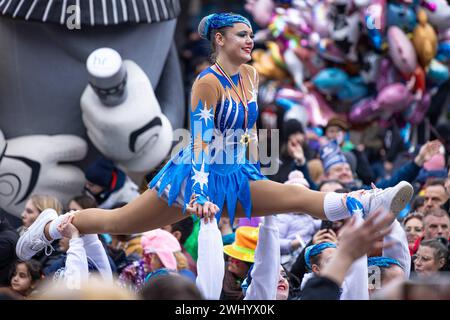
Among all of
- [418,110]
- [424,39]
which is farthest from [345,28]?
[418,110]

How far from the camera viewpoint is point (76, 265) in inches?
173

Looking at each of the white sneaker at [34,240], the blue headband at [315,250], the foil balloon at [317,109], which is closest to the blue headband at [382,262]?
the blue headband at [315,250]

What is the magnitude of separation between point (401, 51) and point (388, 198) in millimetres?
5007

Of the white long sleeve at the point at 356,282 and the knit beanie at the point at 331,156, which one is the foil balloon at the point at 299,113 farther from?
the white long sleeve at the point at 356,282

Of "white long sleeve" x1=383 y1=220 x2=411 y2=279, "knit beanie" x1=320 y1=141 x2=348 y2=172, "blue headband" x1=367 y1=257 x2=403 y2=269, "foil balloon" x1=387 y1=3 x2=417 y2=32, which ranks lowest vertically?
"blue headband" x1=367 y1=257 x2=403 y2=269

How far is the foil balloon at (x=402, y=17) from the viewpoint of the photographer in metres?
9.21

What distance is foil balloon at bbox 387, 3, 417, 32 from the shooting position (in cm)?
921

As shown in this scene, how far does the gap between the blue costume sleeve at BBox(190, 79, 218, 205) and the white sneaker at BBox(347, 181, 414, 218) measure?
65 centimetres

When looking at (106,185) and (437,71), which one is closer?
(106,185)

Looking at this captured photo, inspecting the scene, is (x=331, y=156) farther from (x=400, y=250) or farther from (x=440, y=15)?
(x=400, y=250)

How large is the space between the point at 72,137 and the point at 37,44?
2.51 ft

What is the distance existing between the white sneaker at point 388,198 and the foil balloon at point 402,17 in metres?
5.06

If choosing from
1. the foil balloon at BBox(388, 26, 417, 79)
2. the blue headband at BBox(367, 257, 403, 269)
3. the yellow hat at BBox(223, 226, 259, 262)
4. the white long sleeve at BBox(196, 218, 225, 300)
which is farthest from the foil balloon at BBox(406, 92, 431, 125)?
the white long sleeve at BBox(196, 218, 225, 300)

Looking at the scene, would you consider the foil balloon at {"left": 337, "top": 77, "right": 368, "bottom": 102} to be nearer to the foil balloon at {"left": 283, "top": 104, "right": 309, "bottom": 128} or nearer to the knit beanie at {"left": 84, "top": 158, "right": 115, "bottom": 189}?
the foil balloon at {"left": 283, "top": 104, "right": 309, "bottom": 128}
